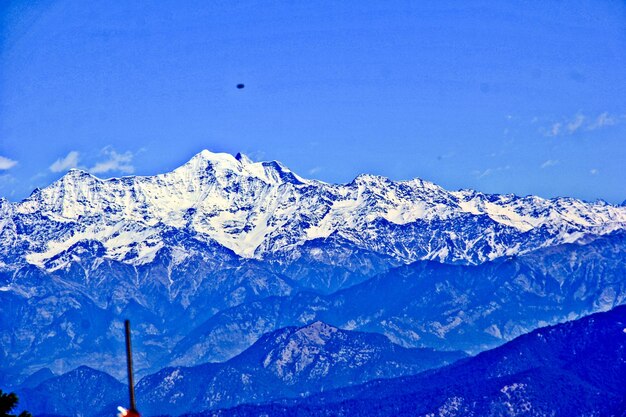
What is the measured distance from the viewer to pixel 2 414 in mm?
49031

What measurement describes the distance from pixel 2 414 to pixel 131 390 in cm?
510

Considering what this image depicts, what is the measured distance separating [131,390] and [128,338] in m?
2.10

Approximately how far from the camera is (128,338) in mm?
46156

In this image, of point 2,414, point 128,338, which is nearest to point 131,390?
point 128,338

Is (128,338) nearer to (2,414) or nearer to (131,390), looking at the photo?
(131,390)

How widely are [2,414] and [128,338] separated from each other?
6205 millimetres

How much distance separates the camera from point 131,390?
47.2m
